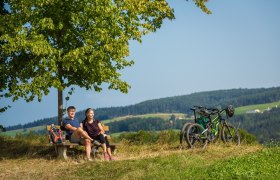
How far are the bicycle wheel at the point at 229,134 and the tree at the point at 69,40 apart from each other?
478 cm

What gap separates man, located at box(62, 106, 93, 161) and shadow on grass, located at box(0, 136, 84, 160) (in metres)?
1.33

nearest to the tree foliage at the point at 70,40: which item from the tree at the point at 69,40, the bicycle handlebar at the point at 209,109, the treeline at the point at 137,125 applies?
the tree at the point at 69,40

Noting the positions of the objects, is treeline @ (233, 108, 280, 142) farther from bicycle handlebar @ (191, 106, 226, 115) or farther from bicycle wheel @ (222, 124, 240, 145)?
bicycle handlebar @ (191, 106, 226, 115)

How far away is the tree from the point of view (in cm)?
1952

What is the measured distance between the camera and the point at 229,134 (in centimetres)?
1891

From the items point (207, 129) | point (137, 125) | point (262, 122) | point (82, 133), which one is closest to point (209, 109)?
point (207, 129)

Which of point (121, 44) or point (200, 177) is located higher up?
point (121, 44)

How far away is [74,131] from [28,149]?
504 centimetres

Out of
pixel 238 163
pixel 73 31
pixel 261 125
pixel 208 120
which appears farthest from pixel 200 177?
pixel 261 125

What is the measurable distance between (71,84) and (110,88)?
1.71 m

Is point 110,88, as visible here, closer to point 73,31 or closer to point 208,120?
point 73,31

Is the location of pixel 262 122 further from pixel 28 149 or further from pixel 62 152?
pixel 62 152

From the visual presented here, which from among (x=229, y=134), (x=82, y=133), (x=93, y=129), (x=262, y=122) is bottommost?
(x=262, y=122)

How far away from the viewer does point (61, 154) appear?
18156 mm
